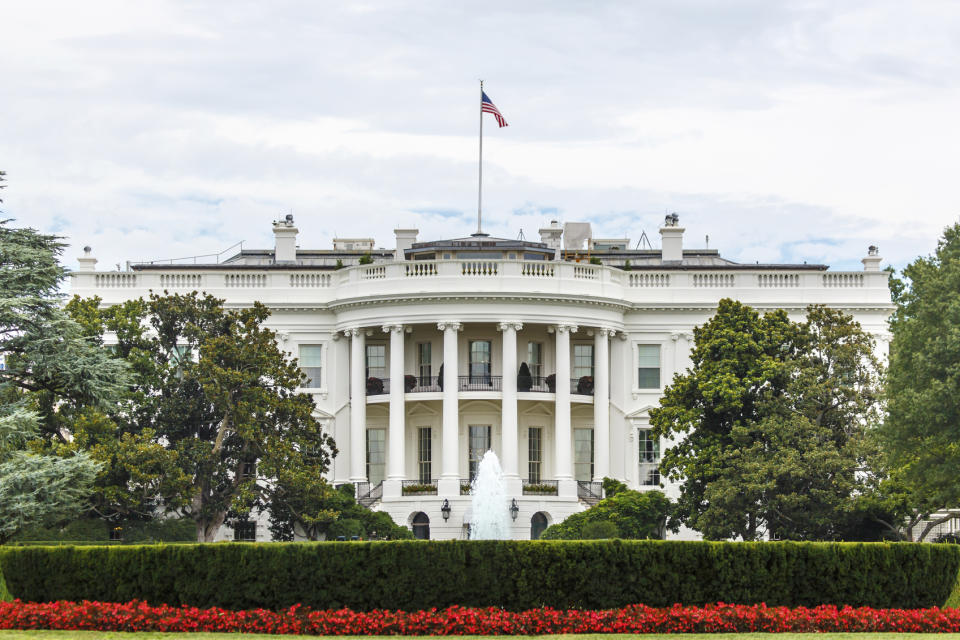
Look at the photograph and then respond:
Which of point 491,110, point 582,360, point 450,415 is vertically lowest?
point 450,415

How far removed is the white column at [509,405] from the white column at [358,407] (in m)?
5.43

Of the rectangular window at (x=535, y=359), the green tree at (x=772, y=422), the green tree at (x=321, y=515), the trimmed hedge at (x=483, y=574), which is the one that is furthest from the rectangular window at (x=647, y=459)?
the trimmed hedge at (x=483, y=574)

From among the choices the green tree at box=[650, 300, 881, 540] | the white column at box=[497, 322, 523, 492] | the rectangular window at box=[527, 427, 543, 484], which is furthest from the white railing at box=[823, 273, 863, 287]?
the white column at box=[497, 322, 523, 492]

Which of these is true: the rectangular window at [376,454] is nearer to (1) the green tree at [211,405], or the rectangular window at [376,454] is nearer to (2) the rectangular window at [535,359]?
(2) the rectangular window at [535,359]

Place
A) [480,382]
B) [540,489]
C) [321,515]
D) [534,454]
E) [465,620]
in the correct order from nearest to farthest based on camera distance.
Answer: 1. [465,620]
2. [321,515]
3. [540,489]
4. [480,382]
5. [534,454]

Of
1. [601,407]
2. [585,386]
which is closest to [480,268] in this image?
[585,386]

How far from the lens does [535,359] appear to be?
59.8m

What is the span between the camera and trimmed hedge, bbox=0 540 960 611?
28656mm

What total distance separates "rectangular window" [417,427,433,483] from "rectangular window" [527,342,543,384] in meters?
4.62

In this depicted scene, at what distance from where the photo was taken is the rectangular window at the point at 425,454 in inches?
2324

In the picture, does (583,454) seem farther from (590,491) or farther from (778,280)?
(778,280)

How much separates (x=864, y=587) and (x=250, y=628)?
1185 centimetres

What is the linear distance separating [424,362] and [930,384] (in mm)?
25463

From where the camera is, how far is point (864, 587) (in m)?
29.5
